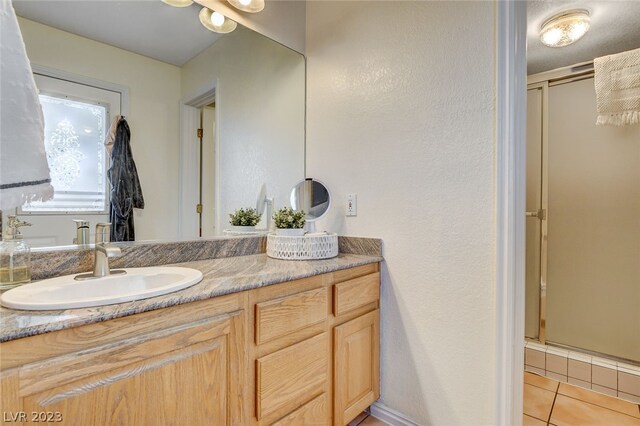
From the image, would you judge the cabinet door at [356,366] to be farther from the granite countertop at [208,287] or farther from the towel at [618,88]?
the towel at [618,88]

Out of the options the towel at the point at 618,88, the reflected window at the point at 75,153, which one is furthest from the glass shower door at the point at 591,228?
the reflected window at the point at 75,153

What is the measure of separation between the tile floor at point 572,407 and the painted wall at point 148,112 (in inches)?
78.3

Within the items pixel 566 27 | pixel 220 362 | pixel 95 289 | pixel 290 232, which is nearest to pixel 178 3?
pixel 290 232

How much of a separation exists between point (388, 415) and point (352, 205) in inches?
40.5

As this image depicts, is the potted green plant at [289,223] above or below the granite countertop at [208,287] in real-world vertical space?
above

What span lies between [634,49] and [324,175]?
205 centimetres

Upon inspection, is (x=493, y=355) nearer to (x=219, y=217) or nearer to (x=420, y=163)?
(x=420, y=163)

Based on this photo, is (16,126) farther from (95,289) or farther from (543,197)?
(543,197)

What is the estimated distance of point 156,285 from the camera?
108 cm

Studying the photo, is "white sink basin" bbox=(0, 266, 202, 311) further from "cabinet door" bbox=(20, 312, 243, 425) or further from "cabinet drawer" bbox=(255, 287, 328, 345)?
"cabinet drawer" bbox=(255, 287, 328, 345)

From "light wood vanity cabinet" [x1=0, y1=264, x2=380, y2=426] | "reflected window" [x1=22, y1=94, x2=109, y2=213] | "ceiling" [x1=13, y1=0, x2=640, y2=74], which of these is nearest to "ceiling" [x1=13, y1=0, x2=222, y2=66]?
"ceiling" [x1=13, y1=0, x2=640, y2=74]

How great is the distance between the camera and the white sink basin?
2.34ft

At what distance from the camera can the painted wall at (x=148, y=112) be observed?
3.81 ft

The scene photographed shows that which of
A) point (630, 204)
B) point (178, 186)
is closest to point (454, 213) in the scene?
point (178, 186)
